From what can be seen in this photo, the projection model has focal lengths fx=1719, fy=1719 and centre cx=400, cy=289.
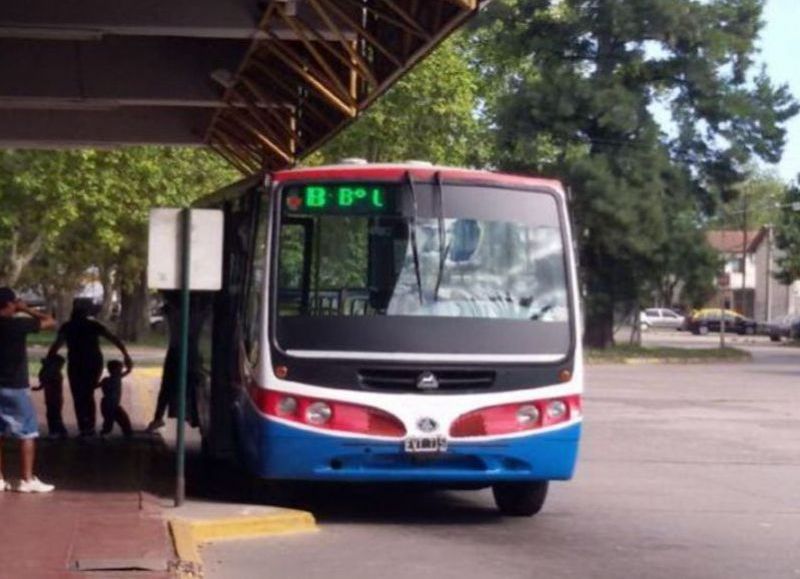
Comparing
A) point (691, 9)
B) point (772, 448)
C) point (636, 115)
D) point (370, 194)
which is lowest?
point (772, 448)

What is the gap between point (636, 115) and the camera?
2174 inches

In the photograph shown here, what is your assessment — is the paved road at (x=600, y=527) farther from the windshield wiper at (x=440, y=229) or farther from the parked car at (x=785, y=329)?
the parked car at (x=785, y=329)

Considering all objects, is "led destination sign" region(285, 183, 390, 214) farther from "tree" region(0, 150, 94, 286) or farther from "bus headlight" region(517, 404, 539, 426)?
"tree" region(0, 150, 94, 286)

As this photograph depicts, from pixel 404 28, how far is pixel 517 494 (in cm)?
434

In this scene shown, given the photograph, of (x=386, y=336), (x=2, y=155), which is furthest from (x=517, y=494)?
(x=2, y=155)

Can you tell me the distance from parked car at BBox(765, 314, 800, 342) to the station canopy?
6232 centimetres

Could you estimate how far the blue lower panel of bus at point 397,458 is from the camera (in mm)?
13359

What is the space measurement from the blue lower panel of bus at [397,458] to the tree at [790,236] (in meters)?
68.6

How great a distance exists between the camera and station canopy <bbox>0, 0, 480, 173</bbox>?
53.6 feet

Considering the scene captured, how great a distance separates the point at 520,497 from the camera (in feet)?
48.3

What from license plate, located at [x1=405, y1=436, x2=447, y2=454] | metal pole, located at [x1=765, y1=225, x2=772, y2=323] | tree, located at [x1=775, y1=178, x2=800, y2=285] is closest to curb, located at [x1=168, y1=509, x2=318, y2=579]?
license plate, located at [x1=405, y1=436, x2=447, y2=454]

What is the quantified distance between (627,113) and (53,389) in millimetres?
37678

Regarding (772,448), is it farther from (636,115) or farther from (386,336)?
(636,115)

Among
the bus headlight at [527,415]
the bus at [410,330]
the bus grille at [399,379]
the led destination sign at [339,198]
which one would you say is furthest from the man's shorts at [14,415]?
the bus headlight at [527,415]
